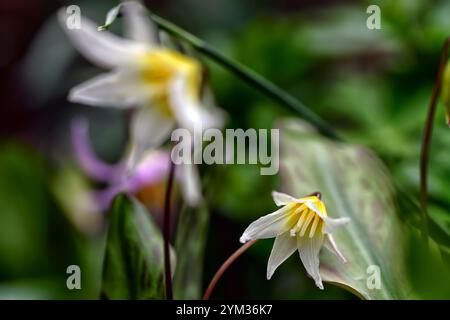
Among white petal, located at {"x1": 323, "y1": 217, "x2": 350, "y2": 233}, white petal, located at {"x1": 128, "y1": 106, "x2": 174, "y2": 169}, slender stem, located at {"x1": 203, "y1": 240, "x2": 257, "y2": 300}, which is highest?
white petal, located at {"x1": 128, "y1": 106, "x2": 174, "y2": 169}

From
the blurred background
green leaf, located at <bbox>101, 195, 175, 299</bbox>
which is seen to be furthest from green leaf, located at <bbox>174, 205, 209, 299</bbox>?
the blurred background

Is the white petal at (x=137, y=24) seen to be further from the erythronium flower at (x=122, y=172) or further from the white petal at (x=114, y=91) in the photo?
the erythronium flower at (x=122, y=172)

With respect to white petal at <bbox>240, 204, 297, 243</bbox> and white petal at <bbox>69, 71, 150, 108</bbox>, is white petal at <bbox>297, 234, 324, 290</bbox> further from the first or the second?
white petal at <bbox>69, 71, 150, 108</bbox>

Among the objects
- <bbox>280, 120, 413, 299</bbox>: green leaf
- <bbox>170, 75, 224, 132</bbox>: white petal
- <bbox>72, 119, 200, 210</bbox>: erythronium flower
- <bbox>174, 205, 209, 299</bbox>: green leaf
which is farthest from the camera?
<bbox>72, 119, 200, 210</bbox>: erythronium flower

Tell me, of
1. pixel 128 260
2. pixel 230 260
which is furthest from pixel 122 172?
pixel 230 260

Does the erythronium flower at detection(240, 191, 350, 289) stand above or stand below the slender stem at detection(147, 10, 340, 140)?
below

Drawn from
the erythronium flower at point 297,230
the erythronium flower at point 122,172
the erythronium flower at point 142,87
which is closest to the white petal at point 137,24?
the erythronium flower at point 142,87
